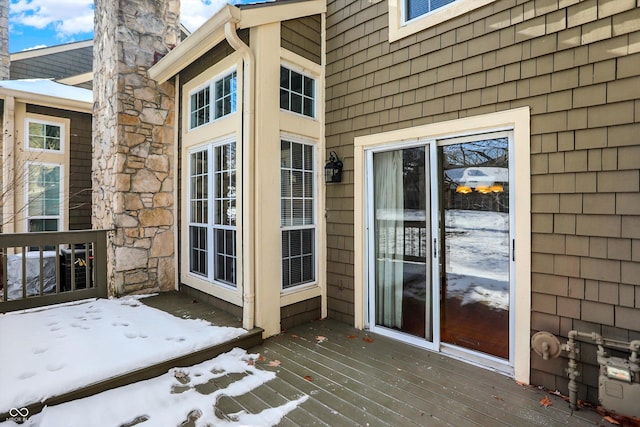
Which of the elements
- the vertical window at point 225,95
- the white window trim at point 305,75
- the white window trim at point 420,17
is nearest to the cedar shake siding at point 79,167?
the vertical window at point 225,95

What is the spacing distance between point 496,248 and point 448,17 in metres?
2.28

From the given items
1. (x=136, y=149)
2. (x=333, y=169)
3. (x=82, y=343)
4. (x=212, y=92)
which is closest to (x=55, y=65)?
(x=136, y=149)

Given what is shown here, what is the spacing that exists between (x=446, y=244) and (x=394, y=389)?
1474mm

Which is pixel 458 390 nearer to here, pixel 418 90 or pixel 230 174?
pixel 418 90

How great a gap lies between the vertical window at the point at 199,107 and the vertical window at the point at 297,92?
131 cm

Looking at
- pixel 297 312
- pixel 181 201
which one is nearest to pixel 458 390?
pixel 297 312

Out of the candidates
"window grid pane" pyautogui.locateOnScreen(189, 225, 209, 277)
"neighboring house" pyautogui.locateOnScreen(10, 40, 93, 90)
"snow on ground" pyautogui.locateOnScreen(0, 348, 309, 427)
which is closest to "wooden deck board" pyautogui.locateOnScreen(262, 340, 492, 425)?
"snow on ground" pyautogui.locateOnScreen(0, 348, 309, 427)

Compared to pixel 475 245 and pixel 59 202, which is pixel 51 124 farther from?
pixel 475 245

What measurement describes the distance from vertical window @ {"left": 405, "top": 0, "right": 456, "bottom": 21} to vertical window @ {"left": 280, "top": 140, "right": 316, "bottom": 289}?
186cm

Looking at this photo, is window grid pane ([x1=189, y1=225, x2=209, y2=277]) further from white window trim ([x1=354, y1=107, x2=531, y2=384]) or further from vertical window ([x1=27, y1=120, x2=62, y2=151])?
vertical window ([x1=27, y1=120, x2=62, y2=151])

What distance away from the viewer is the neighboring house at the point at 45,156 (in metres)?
6.45

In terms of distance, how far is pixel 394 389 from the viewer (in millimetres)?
2602

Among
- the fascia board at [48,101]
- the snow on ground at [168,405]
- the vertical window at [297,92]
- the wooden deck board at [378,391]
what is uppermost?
the fascia board at [48,101]

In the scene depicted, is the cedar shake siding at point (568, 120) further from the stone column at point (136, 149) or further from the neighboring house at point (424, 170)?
the stone column at point (136, 149)
